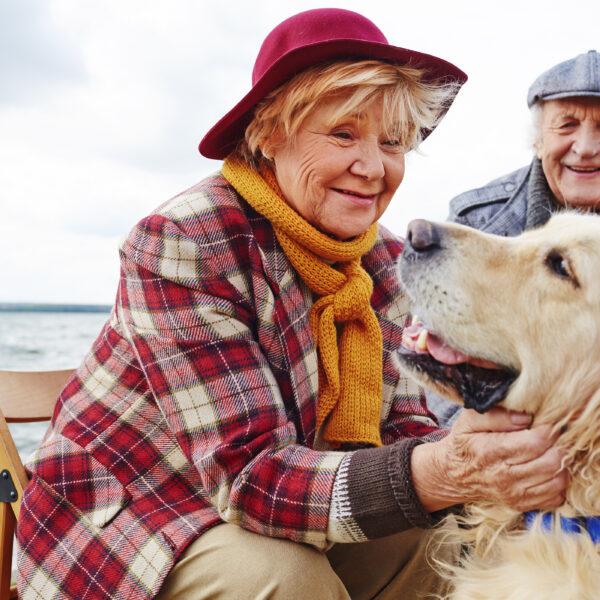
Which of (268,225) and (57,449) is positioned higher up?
(268,225)

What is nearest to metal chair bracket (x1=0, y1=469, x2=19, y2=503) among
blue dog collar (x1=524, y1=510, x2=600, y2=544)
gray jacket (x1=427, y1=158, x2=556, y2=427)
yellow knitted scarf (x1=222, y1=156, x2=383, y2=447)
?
yellow knitted scarf (x1=222, y1=156, x2=383, y2=447)

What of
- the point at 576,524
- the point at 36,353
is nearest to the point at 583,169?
the point at 576,524

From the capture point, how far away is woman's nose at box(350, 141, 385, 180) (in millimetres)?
1812

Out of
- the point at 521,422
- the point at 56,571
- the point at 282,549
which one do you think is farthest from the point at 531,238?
the point at 56,571

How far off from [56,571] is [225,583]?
0.47m

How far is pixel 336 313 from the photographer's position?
6.13ft

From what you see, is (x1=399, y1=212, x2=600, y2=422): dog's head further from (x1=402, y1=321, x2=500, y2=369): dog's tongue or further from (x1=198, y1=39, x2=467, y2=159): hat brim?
(x1=198, y1=39, x2=467, y2=159): hat brim

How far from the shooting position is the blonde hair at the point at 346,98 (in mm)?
1726

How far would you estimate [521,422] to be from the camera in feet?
4.63

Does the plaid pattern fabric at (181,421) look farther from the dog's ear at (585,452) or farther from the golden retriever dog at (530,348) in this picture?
the dog's ear at (585,452)

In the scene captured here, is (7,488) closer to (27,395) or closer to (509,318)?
(27,395)

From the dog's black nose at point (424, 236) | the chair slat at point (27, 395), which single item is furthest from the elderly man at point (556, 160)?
the chair slat at point (27, 395)

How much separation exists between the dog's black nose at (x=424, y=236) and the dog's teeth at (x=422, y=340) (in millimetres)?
185

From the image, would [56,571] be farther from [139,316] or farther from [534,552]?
[534,552]
